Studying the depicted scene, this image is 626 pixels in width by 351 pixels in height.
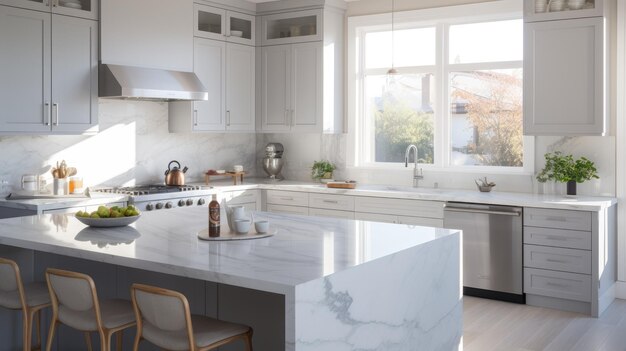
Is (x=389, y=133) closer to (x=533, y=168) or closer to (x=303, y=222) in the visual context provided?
(x=533, y=168)

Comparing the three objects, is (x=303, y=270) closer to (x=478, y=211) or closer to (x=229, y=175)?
(x=478, y=211)

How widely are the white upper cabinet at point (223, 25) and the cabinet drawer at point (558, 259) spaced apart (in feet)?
11.8

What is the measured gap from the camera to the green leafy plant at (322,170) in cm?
724

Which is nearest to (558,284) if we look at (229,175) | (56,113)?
(229,175)

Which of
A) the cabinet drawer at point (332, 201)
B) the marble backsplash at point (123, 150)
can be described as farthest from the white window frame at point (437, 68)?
the marble backsplash at point (123, 150)

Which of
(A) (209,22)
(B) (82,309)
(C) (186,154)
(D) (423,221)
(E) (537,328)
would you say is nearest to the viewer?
(B) (82,309)

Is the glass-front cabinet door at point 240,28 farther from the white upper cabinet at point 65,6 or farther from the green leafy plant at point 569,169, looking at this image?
the green leafy plant at point 569,169

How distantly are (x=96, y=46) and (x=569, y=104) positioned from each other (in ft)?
12.9

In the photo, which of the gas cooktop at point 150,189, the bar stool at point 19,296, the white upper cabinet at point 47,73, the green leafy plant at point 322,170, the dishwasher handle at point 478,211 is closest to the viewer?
the bar stool at point 19,296

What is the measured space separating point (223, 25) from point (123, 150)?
1622 millimetres

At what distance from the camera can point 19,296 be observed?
11.2ft

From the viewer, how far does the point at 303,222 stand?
13.6 feet

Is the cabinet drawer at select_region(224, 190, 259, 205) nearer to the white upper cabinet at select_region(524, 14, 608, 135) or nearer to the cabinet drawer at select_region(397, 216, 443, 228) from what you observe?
the cabinet drawer at select_region(397, 216, 443, 228)

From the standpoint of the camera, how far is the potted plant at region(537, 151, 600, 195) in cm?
568
